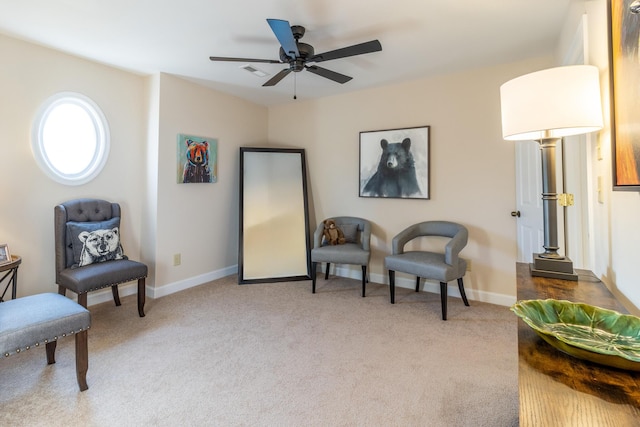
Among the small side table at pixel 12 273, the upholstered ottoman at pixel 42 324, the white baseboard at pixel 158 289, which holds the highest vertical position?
the small side table at pixel 12 273

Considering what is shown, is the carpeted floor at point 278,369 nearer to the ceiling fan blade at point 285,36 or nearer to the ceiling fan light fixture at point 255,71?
the ceiling fan blade at point 285,36

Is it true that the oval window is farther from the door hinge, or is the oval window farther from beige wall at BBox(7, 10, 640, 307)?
the door hinge

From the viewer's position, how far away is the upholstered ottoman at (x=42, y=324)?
1551 mm

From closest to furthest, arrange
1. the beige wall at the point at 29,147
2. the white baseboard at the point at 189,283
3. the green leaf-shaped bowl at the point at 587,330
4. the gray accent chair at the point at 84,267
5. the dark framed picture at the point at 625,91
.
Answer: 1. the green leaf-shaped bowl at the point at 587,330
2. the dark framed picture at the point at 625,91
3. the gray accent chair at the point at 84,267
4. the beige wall at the point at 29,147
5. the white baseboard at the point at 189,283

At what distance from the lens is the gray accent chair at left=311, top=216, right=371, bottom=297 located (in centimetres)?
333

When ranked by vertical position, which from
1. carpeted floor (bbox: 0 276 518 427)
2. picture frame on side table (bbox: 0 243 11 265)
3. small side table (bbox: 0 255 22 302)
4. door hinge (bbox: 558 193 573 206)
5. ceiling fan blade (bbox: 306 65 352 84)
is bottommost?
carpeted floor (bbox: 0 276 518 427)

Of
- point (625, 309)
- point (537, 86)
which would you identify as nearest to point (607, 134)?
point (537, 86)

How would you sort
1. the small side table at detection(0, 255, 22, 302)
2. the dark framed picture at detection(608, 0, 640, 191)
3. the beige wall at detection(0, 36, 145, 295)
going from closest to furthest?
the dark framed picture at detection(608, 0, 640, 191), the small side table at detection(0, 255, 22, 302), the beige wall at detection(0, 36, 145, 295)

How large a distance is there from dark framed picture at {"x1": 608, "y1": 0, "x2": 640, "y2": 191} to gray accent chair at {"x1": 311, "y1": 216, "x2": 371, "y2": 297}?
7.77ft

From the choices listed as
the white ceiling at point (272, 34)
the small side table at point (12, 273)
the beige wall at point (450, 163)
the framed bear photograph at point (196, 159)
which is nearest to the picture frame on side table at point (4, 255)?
the small side table at point (12, 273)

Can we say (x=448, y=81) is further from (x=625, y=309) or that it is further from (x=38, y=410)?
(x=38, y=410)

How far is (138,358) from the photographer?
2.12m

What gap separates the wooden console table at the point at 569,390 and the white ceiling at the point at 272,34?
2.14 meters

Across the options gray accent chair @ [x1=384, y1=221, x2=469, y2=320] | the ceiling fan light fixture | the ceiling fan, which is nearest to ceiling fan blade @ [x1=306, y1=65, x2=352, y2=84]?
the ceiling fan
